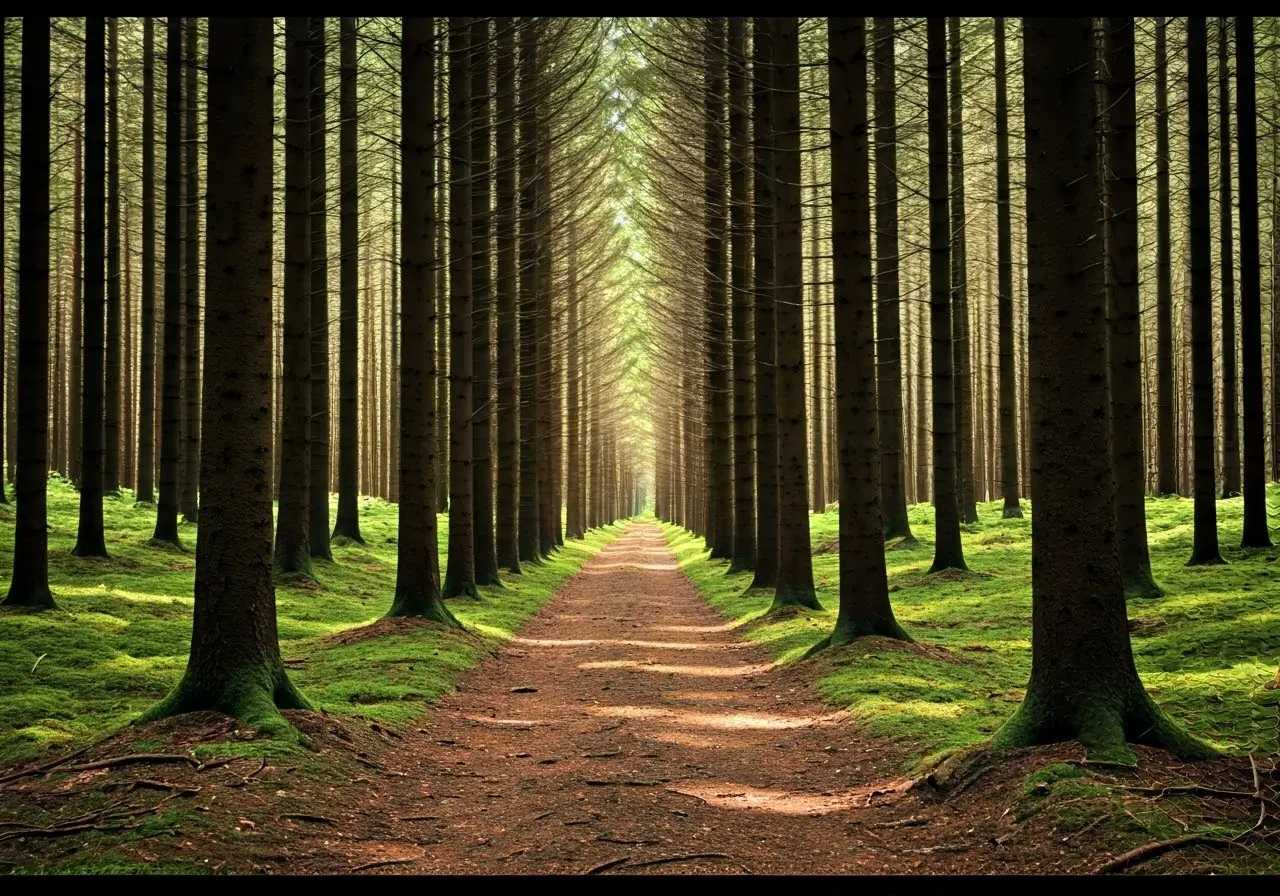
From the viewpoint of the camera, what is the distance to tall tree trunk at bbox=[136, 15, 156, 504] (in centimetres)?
2008

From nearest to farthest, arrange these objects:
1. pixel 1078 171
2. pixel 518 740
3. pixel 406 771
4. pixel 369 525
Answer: pixel 1078 171 < pixel 406 771 < pixel 518 740 < pixel 369 525

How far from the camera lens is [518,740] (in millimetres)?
8445

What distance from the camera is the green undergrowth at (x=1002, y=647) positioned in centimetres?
772

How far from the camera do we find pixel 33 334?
11.8 meters

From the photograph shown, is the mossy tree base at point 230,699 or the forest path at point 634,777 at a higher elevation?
the mossy tree base at point 230,699

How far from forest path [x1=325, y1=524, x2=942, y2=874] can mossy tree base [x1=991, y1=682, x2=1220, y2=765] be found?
0.93 m

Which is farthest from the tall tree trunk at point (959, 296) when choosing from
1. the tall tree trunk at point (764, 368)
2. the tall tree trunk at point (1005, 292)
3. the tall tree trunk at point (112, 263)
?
the tall tree trunk at point (112, 263)

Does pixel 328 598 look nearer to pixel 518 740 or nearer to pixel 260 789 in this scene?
pixel 518 740

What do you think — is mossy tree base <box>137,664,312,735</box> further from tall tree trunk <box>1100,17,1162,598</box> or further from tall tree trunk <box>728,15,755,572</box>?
tall tree trunk <box>728,15,755,572</box>

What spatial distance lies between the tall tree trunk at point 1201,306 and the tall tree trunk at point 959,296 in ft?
A: 15.6

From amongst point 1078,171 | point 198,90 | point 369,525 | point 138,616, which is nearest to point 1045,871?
point 1078,171

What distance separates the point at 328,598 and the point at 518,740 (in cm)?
813

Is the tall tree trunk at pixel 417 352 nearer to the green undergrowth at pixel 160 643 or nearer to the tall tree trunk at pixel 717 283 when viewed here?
the green undergrowth at pixel 160 643

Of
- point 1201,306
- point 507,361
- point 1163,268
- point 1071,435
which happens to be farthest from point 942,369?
point 1071,435
